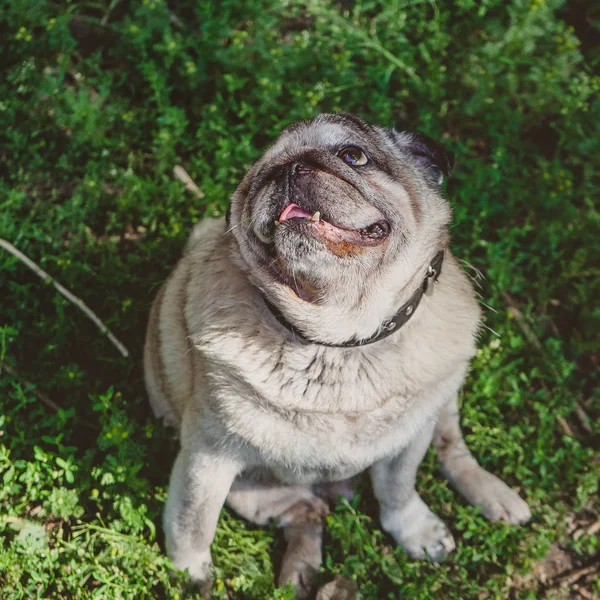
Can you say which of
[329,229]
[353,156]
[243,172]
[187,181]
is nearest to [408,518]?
[329,229]

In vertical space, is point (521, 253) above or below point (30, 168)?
above

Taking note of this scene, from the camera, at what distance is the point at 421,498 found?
12.3 ft

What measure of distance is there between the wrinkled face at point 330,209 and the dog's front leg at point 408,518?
4.24ft

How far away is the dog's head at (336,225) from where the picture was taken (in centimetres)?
238

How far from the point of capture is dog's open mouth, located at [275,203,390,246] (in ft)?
7.78

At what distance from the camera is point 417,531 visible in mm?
3525

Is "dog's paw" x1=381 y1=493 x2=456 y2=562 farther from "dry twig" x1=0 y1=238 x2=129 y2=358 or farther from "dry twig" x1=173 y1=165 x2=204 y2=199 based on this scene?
"dry twig" x1=173 y1=165 x2=204 y2=199

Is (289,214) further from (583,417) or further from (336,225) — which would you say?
(583,417)

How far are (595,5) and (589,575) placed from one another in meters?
3.72

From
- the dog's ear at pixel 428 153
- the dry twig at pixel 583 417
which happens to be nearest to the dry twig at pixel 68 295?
the dog's ear at pixel 428 153

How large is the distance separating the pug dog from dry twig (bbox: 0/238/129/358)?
76 centimetres

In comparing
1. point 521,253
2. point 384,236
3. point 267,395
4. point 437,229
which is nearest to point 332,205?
point 384,236

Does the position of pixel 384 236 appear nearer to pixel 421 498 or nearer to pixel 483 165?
pixel 421 498

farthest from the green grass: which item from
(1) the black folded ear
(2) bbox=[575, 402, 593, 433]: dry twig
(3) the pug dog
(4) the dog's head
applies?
(1) the black folded ear
